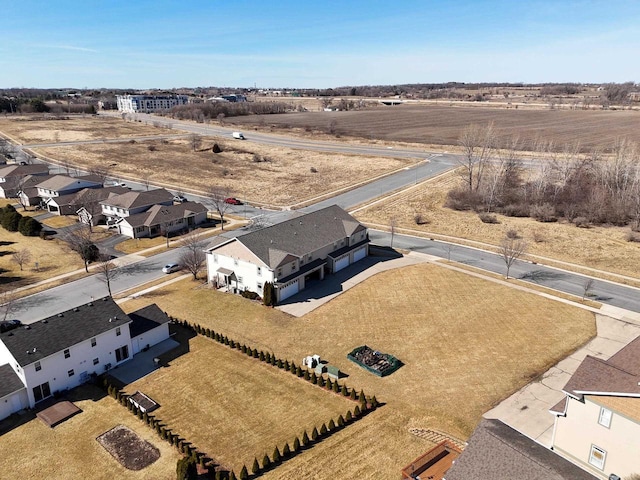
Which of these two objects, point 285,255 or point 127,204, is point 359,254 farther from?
point 127,204

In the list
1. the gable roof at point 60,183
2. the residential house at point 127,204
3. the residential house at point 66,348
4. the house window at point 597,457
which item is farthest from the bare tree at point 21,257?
the house window at point 597,457

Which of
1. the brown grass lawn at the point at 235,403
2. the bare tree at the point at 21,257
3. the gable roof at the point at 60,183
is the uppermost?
the gable roof at the point at 60,183

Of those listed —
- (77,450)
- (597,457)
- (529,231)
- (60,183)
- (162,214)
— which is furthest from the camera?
(60,183)

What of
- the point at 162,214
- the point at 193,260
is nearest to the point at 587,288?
the point at 193,260

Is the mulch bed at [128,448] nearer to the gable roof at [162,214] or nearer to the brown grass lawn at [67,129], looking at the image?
the gable roof at [162,214]

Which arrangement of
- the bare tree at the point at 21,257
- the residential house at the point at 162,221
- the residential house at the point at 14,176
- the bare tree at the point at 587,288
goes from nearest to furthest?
the bare tree at the point at 587,288, the bare tree at the point at 21,257, the residential house at the point at 162,221, the residential house at the point at 14,176

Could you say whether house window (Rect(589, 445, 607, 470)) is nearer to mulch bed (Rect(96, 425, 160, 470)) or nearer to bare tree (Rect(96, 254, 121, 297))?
mulch bed (Rect(96, 425, 160, 470))

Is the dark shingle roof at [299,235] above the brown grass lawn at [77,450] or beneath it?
above
